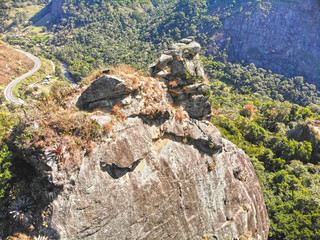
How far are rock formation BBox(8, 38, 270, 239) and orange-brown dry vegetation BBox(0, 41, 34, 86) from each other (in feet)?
357

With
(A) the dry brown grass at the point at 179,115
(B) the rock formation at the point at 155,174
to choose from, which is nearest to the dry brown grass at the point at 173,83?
(B) the rock formation at the point at 155,174

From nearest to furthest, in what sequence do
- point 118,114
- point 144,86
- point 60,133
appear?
point 60,133, point 118,114, point 144,86

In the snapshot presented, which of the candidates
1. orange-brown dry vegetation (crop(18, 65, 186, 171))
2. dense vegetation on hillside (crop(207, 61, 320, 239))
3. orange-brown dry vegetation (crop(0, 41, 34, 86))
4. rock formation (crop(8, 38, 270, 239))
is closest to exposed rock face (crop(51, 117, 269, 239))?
rock formation (crop(8, 38, 270, 239))

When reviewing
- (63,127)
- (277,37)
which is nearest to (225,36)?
(277,37)

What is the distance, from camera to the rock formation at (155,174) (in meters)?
9.07

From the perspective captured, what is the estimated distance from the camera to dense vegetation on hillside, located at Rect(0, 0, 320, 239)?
76.1 ft

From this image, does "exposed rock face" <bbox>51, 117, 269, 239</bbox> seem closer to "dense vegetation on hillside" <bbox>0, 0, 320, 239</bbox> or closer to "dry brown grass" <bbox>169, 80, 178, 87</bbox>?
"dry brown grass" <bbox>169, 80, 178, 87</bbox>

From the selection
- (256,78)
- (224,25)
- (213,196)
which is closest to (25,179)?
(213,196)

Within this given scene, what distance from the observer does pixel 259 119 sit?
57125mm

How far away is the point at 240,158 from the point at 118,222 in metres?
13.4

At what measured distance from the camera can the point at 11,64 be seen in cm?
10050

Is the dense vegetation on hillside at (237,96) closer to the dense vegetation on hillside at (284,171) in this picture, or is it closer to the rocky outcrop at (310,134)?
the dense vegetation on hillside at (284,171)

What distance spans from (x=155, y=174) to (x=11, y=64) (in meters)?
129

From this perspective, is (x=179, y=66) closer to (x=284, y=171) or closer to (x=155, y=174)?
(x=155, y=174)
